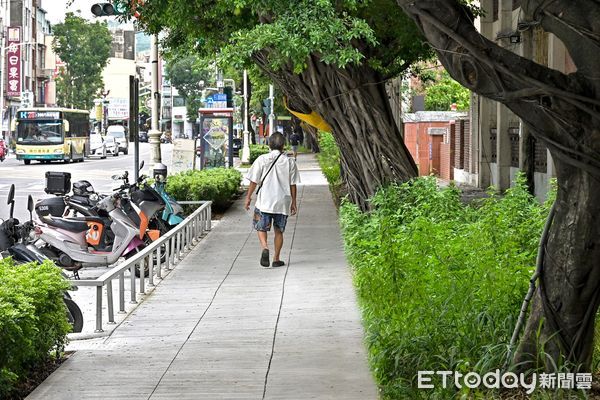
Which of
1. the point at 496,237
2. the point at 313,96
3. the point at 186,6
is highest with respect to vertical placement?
the point at 186,6

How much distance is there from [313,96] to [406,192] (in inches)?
90.3

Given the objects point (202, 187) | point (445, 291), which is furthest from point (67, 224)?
point (445, 291)

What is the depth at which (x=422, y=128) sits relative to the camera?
40.4m

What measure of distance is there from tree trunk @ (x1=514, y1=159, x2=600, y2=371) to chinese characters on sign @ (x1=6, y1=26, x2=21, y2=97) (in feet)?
251

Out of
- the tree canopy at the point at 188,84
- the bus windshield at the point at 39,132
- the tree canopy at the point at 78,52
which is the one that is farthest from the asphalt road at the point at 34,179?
the tree canopy at the point at 188,84

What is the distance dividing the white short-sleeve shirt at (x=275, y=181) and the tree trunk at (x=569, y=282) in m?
7.90

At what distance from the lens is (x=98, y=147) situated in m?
69.3

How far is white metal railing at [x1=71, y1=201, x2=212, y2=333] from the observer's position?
10539mm

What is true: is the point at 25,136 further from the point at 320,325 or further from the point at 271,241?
the point at 320,325

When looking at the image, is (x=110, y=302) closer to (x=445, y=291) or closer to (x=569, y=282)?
(x=445, y=291)

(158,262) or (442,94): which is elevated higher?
(442,94)

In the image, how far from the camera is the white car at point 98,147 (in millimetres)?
68500

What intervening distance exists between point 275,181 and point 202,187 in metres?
8.47

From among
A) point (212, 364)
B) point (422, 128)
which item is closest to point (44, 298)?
point (212, 364)
